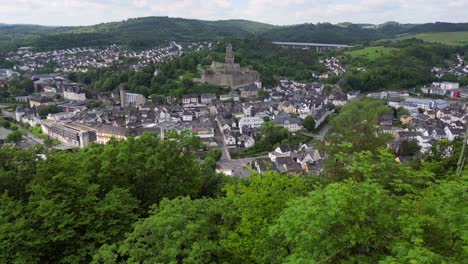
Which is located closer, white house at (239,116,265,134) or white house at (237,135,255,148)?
white house at (237,135,255,148)

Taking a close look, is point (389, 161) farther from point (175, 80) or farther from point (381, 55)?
point (381, 55)

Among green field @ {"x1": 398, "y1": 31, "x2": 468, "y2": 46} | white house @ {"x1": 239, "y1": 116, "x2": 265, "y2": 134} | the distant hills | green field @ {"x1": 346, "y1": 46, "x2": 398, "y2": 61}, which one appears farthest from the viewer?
the distant hills

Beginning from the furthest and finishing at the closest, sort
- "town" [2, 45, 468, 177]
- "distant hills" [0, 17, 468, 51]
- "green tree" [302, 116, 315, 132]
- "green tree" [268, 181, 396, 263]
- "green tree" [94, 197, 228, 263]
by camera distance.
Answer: "distant hills" [0, 17, 468, 51]
"green tree" [302, 116, 315, 132]
"town" [2, 45, 468, 177]
"green tree" [94, 197, 228, 263]
"green tree" [268, 181, 396, 263]

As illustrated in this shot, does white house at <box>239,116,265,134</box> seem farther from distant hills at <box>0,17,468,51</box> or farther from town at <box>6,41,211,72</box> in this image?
distant hills at <box>0,17,468,51</box>

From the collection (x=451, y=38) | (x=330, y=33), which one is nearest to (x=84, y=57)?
(x=330, y=33)

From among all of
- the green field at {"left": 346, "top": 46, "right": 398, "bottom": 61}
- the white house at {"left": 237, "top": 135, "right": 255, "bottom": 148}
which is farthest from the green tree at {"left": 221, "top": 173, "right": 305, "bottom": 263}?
the green field at {"left": 346, "top": 46, "right": 398, "bottom": 61}

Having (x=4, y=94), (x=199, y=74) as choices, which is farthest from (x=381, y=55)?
(x=4, y=94)

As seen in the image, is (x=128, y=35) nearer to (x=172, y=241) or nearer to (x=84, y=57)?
(x=84, y=57)
